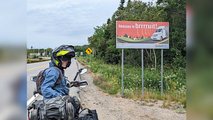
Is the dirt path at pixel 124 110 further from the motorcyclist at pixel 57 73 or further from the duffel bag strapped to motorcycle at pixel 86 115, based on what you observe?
the motorcyclist at pixel 57 73

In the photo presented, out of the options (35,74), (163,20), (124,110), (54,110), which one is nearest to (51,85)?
(54,110)

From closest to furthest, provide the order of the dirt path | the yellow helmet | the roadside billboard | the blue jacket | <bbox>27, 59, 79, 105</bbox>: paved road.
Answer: the blue jacket → the yellow helmet → the dirt path → <bbox>27, 59, 79, 105</bbox>: paved road → the roadside billboard

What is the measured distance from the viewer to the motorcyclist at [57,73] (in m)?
2.45

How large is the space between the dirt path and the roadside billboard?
1.66 metres

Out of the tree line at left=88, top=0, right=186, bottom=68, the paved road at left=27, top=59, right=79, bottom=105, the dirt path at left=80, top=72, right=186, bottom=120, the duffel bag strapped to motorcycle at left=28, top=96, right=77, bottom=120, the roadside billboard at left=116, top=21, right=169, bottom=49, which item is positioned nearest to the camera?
the duffel bag strapped to motorcycle at left=28, top=96, right=77, bottom=120

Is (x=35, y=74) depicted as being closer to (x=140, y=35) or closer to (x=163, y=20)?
(x=163, y=20)

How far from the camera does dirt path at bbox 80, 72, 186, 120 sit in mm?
7750

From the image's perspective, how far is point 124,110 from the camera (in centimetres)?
868

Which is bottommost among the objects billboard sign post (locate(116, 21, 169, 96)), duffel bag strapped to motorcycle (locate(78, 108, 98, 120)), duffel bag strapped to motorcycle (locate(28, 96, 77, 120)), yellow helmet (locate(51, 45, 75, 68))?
duffel bag strapped to motorcycle (locate(78, 108, 98, 120))

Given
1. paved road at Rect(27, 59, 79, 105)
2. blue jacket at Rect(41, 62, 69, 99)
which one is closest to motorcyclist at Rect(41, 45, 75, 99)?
blue jacket at Rect(41, 62, 69, 99)

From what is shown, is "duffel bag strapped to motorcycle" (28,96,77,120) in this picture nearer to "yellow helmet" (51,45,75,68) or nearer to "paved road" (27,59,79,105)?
"paved road" (27,59,79,105)

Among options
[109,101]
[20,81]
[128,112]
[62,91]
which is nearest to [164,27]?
[109,101]

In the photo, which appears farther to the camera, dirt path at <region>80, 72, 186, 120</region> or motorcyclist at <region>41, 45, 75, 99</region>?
dirt path at <region>80, 72, 186, 120</region>

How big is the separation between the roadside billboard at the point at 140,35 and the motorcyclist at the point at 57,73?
787cm
